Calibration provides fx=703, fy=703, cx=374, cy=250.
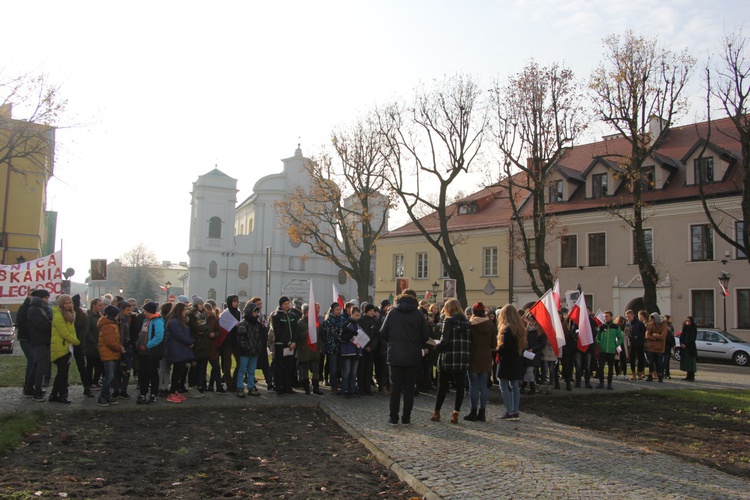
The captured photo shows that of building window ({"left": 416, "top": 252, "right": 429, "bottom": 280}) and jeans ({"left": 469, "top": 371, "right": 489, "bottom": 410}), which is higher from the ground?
building window ({"left": 416, "top": 252, "right": 429, "bottom": 280})

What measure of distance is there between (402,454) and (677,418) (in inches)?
264

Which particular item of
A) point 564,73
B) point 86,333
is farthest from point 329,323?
point 564,73

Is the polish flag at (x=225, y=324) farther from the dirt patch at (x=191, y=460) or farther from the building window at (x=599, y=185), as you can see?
the building window at (x=599, y=185)

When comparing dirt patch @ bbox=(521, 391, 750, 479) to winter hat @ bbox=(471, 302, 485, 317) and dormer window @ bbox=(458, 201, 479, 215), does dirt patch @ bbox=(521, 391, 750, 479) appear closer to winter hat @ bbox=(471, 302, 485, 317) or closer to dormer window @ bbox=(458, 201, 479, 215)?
winter hat @ bbox=(471, 302, 485, 317)

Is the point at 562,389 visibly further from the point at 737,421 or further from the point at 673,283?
the point at 673,283

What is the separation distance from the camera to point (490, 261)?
46906 mm

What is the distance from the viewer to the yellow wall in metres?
46.1

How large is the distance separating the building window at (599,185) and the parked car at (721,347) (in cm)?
1169

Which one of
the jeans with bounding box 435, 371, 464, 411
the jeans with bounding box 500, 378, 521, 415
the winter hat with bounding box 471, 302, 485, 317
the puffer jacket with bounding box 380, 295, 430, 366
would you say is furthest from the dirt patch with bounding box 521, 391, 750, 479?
the puffer jacket with bounding box 380, 295, 430, 366

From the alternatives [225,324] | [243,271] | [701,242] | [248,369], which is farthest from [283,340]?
[243,271]

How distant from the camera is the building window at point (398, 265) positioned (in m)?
52.4

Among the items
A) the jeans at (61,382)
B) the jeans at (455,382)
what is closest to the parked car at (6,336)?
the jeans at (61,382)

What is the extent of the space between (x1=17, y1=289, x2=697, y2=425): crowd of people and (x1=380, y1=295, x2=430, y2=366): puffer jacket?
0.05ft

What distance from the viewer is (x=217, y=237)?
7688 centimetres
